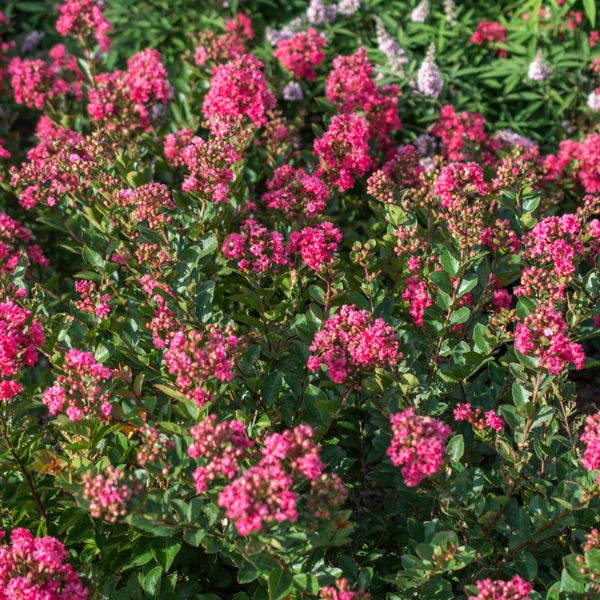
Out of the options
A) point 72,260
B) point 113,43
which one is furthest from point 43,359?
point 113,43

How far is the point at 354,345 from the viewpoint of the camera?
2598 mm

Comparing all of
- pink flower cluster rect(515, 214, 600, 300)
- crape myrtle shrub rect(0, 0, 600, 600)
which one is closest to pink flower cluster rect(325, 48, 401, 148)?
crape myrtle shrub rect(0, 0, 600, 600)

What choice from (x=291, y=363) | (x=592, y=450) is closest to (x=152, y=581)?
(x=291, y=363)

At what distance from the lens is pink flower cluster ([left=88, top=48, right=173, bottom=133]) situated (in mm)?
4148

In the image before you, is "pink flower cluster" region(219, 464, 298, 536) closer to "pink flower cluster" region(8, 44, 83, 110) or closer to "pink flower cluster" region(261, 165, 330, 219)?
"pink flower cluster" region(261, 165, 330, 219)

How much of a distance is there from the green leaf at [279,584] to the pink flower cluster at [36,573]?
1.87ft

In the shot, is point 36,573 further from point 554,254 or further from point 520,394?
point 554,254

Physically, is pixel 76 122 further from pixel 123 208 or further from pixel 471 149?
pixel 471 149

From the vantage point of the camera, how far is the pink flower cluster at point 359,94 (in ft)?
14.3

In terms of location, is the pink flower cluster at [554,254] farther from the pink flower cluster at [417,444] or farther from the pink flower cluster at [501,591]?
the pink flower cluster at [501,591]

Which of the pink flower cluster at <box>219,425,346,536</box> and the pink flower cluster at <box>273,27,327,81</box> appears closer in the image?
the pink flower cluster at <box>219,425,346,536</box>

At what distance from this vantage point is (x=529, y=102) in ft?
17.9

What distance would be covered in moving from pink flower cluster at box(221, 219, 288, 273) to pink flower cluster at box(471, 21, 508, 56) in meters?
3.06

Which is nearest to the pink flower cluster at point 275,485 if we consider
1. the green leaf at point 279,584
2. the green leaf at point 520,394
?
the green leaf at point 279,584
